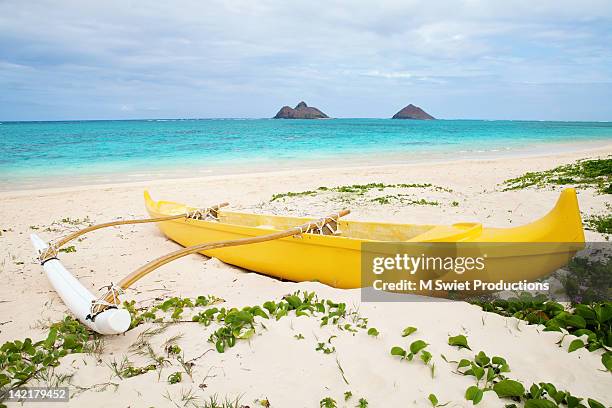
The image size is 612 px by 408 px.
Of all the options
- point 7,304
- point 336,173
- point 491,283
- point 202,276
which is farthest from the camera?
point 336,173

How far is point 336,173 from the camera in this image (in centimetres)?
1573

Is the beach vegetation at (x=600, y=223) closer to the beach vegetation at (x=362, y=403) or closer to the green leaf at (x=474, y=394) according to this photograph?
the green leaf at (x=474, y=394)

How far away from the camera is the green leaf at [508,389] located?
218cm

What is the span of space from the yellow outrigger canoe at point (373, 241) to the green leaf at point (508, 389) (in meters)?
1.53

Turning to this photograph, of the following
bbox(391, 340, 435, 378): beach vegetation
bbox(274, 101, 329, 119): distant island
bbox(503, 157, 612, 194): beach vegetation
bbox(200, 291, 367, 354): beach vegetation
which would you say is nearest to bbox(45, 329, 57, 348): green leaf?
bbox(200, 291, 367, 354): beach vegetation

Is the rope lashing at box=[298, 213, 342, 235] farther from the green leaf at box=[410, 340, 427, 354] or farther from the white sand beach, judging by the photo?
the green leaf at box=[410, 340, 427, 354]

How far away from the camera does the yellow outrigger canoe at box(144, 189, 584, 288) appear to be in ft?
11.1

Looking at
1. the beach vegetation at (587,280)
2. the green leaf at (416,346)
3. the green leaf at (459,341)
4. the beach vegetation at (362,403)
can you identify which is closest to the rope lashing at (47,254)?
the beach vegetation at (362,403)

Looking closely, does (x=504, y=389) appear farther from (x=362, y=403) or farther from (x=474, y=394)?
(x=362, y=403)

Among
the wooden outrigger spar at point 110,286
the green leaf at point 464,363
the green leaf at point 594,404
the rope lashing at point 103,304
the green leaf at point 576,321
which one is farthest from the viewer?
the rope lashing at point 103,304

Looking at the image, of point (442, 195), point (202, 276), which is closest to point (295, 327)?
point (202, 276)

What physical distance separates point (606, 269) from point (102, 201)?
35.4 feet

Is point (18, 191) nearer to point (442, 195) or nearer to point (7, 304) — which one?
point (7, 304)

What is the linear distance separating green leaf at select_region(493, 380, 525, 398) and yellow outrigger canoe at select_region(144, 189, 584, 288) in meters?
1.53
